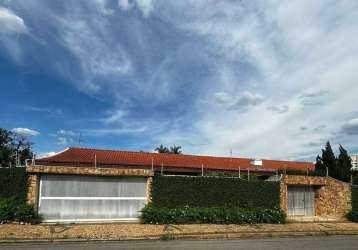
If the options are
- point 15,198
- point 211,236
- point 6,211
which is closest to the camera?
point 211,236

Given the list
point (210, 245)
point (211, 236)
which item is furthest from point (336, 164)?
point (210, 245)

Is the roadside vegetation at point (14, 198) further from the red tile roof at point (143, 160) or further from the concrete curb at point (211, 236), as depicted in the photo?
the red tile roof at point (143, 160)

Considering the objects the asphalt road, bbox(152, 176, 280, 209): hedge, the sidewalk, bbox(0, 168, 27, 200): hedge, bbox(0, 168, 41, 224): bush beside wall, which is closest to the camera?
the asphalt road

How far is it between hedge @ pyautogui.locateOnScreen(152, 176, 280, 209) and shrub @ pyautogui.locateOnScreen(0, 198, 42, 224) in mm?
5635

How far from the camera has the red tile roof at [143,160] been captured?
1300 inches

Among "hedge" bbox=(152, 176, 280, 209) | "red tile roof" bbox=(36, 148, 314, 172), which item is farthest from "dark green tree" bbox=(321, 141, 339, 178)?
"hedge" bbox=(152, 176, 280, 209)

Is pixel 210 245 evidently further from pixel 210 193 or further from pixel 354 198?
pixel 354 198

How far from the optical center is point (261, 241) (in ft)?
49.9

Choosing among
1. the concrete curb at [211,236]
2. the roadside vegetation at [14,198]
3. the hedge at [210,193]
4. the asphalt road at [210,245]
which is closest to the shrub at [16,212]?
the roadside vegetation at [14,198]

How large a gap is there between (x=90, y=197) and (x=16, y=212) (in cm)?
340

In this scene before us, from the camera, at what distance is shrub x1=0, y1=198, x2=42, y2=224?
17.4 meters

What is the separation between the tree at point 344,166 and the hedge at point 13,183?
23.0m

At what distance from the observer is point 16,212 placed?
57.8 ft

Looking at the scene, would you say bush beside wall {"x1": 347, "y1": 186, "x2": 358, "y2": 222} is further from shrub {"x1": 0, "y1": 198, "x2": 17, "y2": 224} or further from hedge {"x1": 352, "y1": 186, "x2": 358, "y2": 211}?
shrub {"x1": 0, "y1": 198, "x2": 17, "y2": 224}
